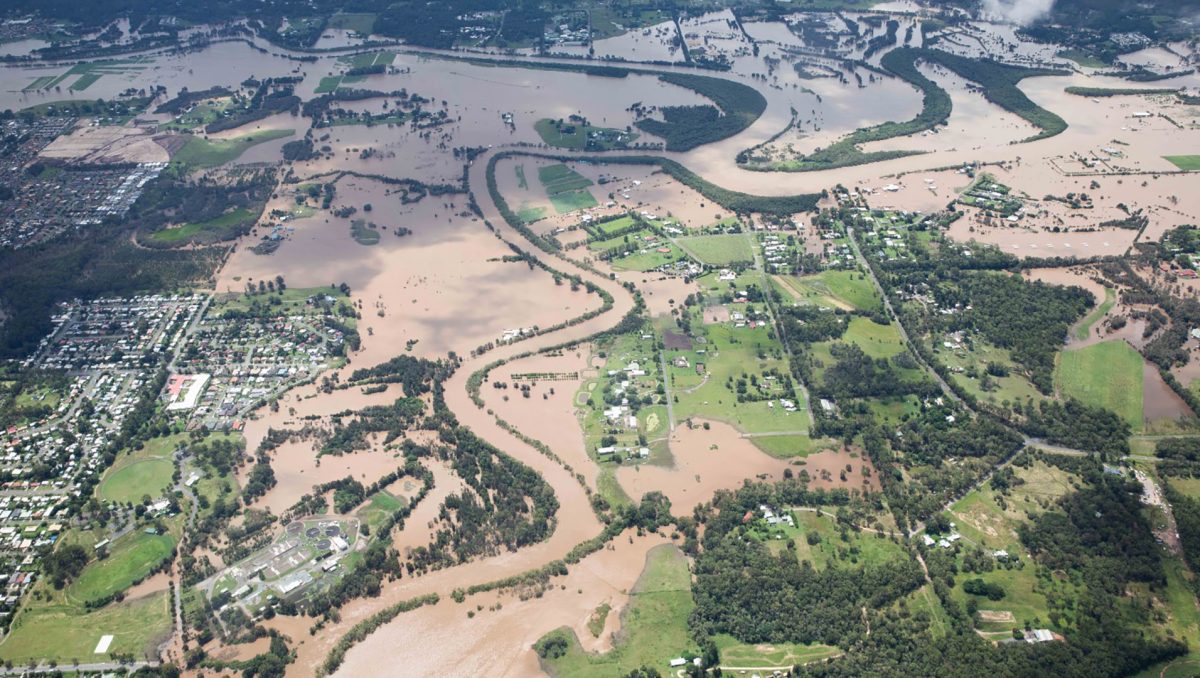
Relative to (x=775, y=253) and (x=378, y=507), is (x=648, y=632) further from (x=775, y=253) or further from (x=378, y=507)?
(x=775, y=253)

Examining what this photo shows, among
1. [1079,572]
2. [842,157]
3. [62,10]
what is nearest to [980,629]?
[1079,572]

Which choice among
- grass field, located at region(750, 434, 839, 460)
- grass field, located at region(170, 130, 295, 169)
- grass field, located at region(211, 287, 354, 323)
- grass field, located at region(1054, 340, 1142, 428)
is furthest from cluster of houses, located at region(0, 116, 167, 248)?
grass field, located at region(1054, 340, 1142, 428)

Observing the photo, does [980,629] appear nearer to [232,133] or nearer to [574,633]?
[574,633]

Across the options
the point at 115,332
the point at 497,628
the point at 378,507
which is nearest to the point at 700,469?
the point at 497,628

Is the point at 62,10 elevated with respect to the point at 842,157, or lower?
elevated

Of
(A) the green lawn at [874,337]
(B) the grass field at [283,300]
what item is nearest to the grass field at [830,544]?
(A) the green lawn at [874,337]

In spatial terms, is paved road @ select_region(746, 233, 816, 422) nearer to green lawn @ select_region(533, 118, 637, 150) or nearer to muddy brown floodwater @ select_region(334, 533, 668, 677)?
Result: muddy brown floodwater @ select_region(334, 533, 668, 677)

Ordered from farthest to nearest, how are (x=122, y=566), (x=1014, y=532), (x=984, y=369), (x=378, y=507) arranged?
1. (x=984, y=369)
2. (x=378, y=507)
3. (x=122, y=566)
4. (x=1014, y=532)
